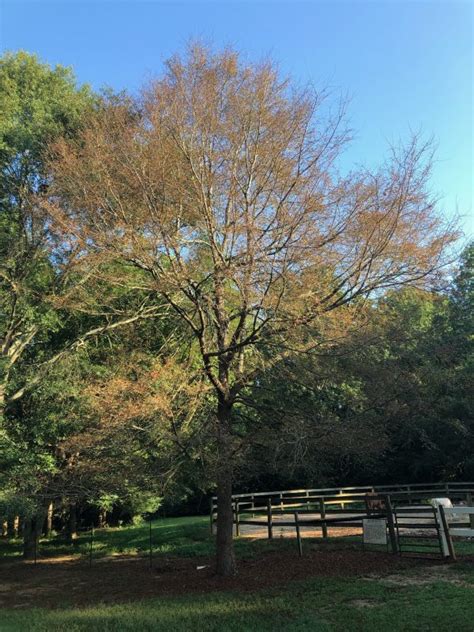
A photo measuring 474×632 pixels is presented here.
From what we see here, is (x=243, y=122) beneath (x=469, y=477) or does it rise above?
above

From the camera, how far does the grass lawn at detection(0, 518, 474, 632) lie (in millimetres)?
6164

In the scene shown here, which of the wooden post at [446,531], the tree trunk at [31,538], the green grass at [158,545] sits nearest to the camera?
the wooden post at [446,531]

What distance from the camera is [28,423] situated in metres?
15.3

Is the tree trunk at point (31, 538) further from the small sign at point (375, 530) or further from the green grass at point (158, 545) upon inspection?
the small sign at point (375, 530)

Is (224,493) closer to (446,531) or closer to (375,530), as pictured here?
(375,530)

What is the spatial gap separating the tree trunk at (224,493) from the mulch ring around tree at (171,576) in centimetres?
30

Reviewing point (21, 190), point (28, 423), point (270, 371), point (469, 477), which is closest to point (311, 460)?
point (270, 371)

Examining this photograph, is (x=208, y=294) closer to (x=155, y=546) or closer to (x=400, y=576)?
(x=400, y=576)

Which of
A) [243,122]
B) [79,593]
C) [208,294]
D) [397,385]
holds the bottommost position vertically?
[79,593]

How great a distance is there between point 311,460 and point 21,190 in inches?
442

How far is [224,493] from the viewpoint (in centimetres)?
1125

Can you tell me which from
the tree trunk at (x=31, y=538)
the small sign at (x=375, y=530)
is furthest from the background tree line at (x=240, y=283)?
the tree trunk at (x=31, y=538)

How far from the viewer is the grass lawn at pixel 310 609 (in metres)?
6.16

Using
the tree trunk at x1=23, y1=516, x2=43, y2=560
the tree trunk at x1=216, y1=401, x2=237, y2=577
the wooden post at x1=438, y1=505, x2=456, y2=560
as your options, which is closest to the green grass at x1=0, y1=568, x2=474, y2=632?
the wooden post at x1=438, y1=505, x2=456, y2=560
